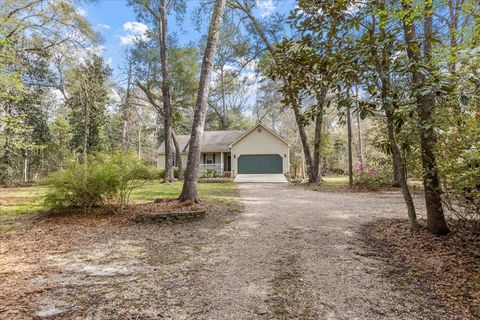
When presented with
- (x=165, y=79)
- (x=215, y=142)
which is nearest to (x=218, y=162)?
(x=215, y=142)

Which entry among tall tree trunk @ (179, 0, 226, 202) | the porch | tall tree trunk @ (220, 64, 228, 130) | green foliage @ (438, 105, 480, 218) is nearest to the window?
the porch

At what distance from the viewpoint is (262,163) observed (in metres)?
24.0

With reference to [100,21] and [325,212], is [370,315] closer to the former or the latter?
[325,212]

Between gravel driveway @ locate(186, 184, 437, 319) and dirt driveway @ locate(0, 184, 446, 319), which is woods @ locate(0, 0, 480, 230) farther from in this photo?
dirt driveway @ locate(0, 184, 446, 319)

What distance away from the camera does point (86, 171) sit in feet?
22.5

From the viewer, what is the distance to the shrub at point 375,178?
14039 millimetres

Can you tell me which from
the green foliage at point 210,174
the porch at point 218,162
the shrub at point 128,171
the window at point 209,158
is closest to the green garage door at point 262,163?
the porch at point 218,162

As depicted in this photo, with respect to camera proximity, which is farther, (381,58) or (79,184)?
(79,184)

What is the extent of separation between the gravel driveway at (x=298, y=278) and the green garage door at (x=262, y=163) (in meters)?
17.6

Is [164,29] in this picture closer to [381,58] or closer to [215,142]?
[215,142]

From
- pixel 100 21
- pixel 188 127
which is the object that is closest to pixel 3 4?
pixel 100 21

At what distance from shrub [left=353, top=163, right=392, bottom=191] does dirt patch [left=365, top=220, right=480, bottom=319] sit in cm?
884

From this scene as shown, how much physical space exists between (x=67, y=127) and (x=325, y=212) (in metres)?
24.1

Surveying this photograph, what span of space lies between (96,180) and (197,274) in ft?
14.8
